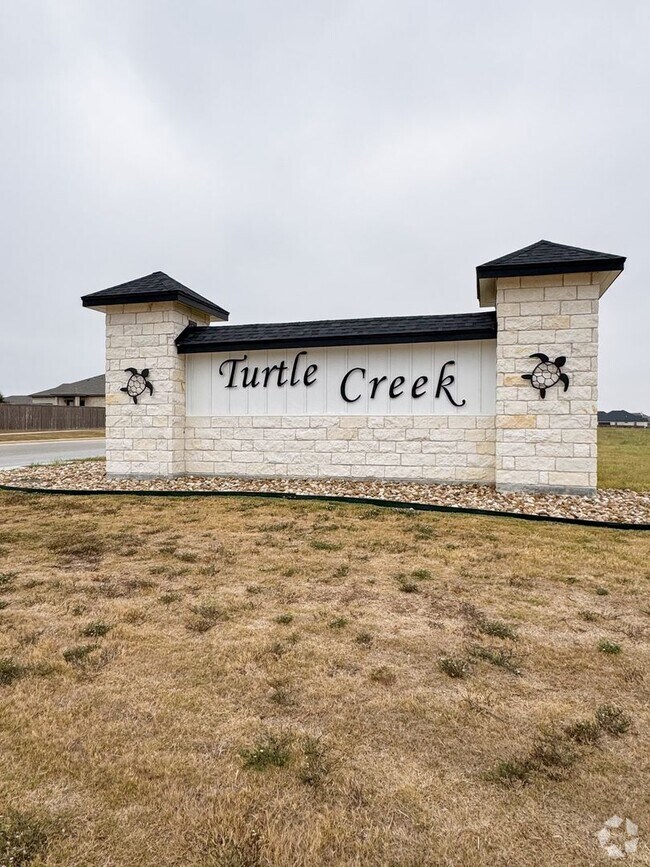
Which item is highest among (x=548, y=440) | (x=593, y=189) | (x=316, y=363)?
(x=593, y=189)

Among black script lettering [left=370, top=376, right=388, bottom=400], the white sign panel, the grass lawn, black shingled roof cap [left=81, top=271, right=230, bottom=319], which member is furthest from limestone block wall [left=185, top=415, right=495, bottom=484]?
the grass lawn

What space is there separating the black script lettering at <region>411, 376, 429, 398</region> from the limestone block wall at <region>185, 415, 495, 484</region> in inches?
17.2

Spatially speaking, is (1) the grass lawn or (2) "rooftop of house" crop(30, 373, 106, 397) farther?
(2) "rooftop of house" crop(30, 373, 106, 397)

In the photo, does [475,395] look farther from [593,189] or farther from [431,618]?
[593,189]

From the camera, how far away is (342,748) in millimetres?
1861

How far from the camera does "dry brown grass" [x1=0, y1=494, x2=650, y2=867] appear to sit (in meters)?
1.46

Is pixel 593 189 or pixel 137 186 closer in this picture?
pixel 593 189

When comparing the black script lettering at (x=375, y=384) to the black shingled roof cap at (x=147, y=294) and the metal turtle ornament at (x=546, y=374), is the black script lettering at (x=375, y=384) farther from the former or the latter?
the black shingled roof cap at (x=147, y=294)

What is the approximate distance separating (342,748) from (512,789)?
64 centimetres

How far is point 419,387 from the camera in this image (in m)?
8.35

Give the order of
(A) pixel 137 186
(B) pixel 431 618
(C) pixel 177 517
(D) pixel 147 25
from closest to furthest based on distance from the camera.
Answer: (B) pixel 431 618, (C) pixel 177 517, (D) pixel 147 25, (A) pixel 137 186

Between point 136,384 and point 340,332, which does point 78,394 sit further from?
point 340,332

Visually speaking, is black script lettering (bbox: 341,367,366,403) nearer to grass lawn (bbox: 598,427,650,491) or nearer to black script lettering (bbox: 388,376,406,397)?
black script lettering (bbox: 388,376,406,397)

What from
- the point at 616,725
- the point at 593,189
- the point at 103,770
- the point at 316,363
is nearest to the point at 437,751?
the point at 616,725
